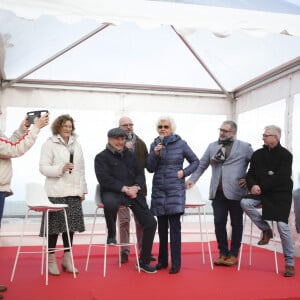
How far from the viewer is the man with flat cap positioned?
432 cm

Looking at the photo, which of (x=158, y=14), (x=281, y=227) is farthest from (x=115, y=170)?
(x=281, y=227)

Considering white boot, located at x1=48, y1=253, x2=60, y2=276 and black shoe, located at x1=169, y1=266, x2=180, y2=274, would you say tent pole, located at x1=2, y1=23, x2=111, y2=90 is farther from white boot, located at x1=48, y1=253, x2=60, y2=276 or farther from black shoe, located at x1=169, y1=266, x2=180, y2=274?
black shoe, located at x1=169, y1=266, x2=180, y2=274

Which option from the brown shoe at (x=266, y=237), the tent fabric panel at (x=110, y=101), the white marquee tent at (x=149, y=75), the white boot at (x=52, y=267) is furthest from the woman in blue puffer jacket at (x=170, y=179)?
the tent fabric panel at (x=110, y=101)

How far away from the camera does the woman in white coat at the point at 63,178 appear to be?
14.2 feet

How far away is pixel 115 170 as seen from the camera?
443cm

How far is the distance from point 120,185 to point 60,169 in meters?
0.61

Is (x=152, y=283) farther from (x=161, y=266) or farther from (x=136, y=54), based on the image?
(x=136, y=54)

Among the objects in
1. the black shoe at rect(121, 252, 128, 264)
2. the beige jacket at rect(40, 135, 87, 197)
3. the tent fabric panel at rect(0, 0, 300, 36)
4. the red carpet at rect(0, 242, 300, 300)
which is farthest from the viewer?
the black shoe at rect(121, 252, 128, 264)

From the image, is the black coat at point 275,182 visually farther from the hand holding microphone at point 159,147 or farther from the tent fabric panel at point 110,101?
the tent fabric panel at point 110,101

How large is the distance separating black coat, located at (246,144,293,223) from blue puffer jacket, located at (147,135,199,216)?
72 centimetres

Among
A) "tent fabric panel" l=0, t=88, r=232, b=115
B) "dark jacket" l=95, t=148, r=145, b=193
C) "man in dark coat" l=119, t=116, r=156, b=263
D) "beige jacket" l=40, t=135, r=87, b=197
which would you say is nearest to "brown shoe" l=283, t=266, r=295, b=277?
"man in dark coat" l=119, t=116, r=156, b=263

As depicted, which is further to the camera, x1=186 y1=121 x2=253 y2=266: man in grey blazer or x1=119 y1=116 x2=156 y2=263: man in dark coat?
x1=119 y1=116 x2=156 y2=263: man in dark coat

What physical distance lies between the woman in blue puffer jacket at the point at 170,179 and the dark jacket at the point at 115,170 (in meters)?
0.22

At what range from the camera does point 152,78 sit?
6.81 meters
